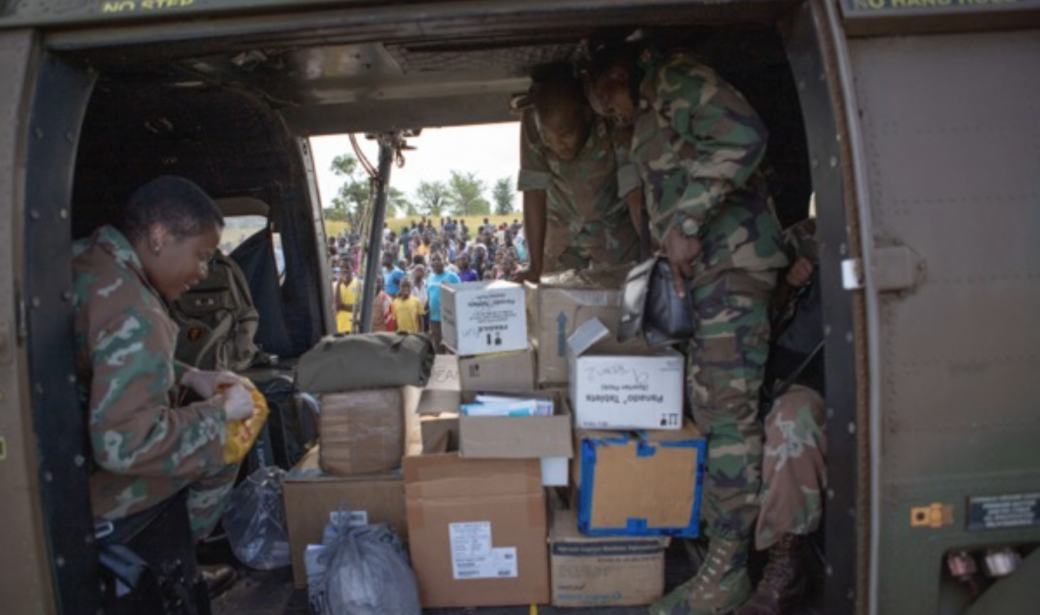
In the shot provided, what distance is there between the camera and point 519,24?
189 cm

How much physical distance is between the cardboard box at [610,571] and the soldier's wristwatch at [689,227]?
1135 mm

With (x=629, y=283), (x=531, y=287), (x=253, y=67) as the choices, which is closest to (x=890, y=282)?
(x=629, y=283)

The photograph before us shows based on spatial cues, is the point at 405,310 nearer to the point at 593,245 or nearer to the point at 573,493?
the point at 593,245

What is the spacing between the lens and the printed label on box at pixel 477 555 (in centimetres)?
258

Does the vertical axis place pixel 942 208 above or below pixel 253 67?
below

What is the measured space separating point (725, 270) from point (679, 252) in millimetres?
195

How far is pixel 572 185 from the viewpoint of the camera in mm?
3707

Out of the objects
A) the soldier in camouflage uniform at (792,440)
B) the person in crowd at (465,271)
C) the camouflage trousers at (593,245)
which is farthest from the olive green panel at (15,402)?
the person in crowd at (465,271)

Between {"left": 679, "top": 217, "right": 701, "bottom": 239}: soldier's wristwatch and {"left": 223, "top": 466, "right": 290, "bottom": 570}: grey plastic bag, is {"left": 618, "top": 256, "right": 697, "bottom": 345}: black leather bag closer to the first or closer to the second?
{"left": 679, "top": 217, "right": 701, "bottom": 239}: soldier's wristwatch

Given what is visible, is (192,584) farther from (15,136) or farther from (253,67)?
(253,67)

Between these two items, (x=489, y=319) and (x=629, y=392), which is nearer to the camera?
(x=629, y=392)

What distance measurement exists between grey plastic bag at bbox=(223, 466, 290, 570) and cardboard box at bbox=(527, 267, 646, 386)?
124cm

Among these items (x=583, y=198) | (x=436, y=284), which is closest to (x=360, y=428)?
(x=583, y=198)

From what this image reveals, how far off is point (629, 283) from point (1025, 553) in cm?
142
